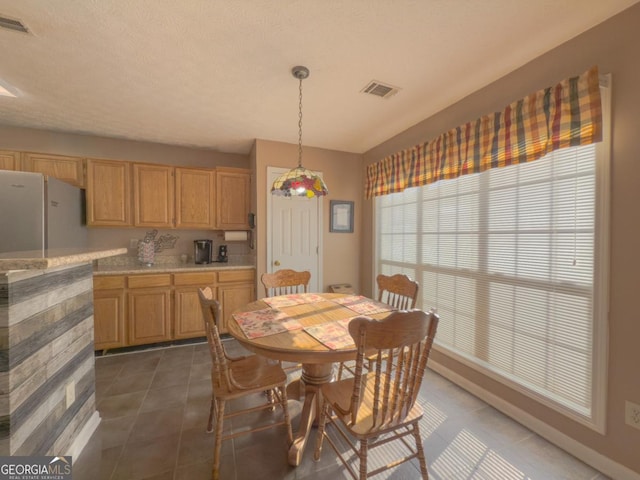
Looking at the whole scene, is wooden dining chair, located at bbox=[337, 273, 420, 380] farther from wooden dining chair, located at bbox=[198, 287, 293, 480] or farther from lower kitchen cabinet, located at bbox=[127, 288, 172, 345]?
lower kitchen cabinet, located at bbox=[127, 288, 172, 345]

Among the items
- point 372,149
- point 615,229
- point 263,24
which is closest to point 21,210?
point 263,24

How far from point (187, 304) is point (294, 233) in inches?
60.8

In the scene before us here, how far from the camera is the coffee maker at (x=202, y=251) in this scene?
3471mm

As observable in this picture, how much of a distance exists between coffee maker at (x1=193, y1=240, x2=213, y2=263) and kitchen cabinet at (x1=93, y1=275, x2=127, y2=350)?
0.84 meters

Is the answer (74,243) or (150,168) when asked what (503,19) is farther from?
(74,243)

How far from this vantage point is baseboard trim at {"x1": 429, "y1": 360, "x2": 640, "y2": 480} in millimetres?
1372

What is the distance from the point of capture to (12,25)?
1539 mm

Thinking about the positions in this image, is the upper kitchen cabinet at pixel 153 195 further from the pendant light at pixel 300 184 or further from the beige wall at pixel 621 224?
the beige wall at pixel 621 224

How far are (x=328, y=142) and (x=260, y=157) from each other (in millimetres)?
908

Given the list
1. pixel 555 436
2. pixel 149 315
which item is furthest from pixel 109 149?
pixel 555 436

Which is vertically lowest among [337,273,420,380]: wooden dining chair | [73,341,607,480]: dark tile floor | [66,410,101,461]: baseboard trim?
[73,341,607,480]: dark tile floor

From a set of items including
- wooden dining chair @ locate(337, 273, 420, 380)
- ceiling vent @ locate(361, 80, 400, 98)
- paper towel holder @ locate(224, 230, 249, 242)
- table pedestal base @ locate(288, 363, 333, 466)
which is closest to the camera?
table pedestal base @ locate(288, 363, 333, 466)

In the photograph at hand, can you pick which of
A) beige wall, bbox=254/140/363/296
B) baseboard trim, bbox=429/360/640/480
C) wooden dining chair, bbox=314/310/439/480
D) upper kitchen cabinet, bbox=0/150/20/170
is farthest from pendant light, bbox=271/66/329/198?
upper kitchen cabinet, bbox=0/150/20/170

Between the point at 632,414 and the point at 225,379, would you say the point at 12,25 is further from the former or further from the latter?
the point at 632,414
